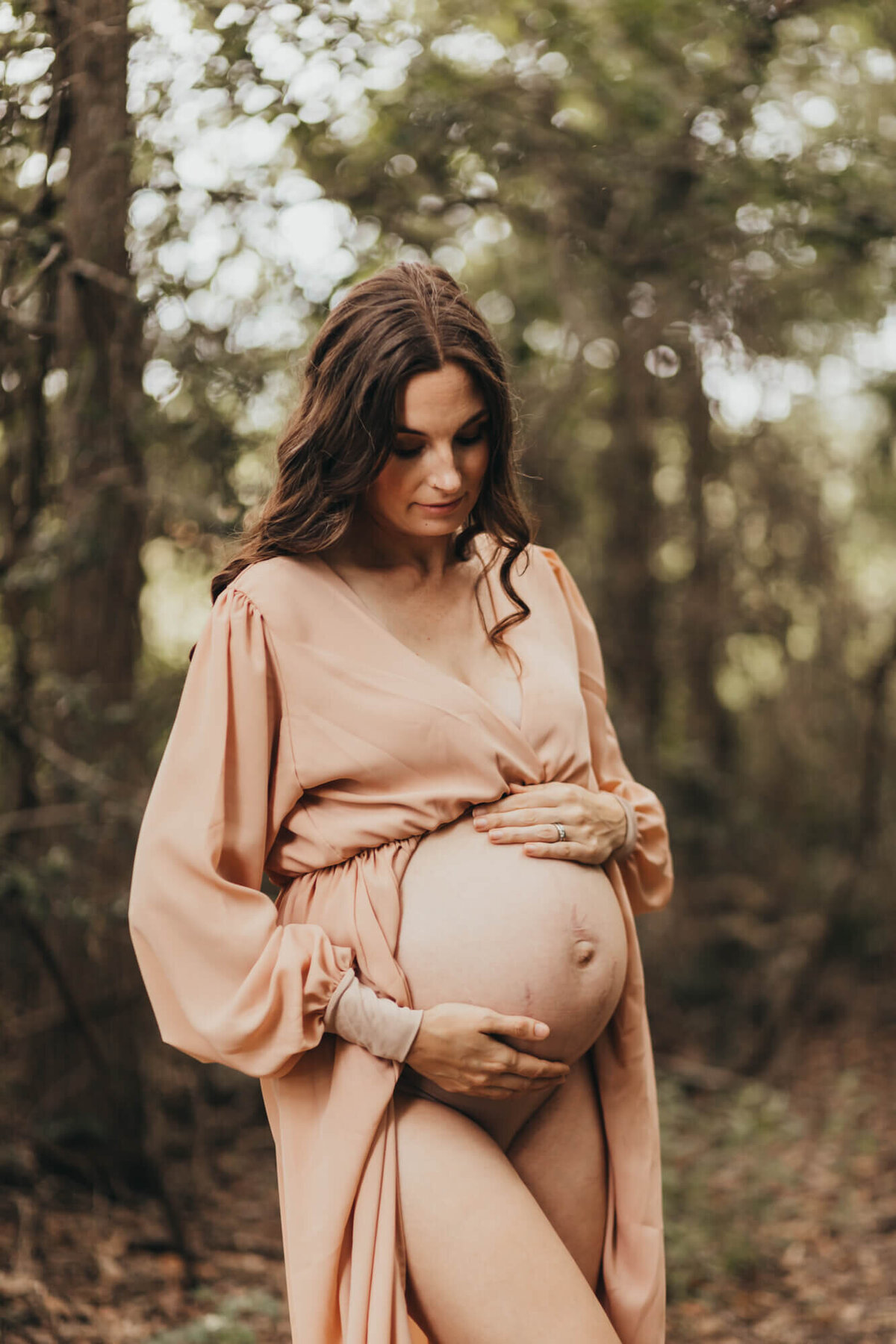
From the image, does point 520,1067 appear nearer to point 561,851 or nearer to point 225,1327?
point 561,851

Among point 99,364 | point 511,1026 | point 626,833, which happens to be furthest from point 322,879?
point 99,364

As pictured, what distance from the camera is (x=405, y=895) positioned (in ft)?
5.70

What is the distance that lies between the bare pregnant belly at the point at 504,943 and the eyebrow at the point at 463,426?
0.57m

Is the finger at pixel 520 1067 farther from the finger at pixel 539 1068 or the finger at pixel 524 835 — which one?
the finger at pixel 524 835

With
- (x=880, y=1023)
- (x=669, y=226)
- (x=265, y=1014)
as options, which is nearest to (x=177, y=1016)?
(x=265, y=1014)

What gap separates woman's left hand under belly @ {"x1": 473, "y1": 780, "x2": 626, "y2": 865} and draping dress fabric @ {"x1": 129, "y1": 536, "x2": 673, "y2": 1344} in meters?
0.03

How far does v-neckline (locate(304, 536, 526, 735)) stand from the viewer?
1791mm

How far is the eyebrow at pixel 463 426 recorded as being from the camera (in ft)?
5.75

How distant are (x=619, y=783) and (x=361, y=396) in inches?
33.1

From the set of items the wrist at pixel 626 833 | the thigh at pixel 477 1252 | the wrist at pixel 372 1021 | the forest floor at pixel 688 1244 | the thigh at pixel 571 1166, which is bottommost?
the forest floor at pixel 688 1244

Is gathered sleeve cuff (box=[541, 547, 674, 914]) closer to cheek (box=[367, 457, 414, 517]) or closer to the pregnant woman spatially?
the pregnant woman

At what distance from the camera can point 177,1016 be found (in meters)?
1.66

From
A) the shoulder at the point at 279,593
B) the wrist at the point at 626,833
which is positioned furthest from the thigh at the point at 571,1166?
the shoulder at the point at 279,593

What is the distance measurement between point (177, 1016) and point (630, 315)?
11.9 ft
